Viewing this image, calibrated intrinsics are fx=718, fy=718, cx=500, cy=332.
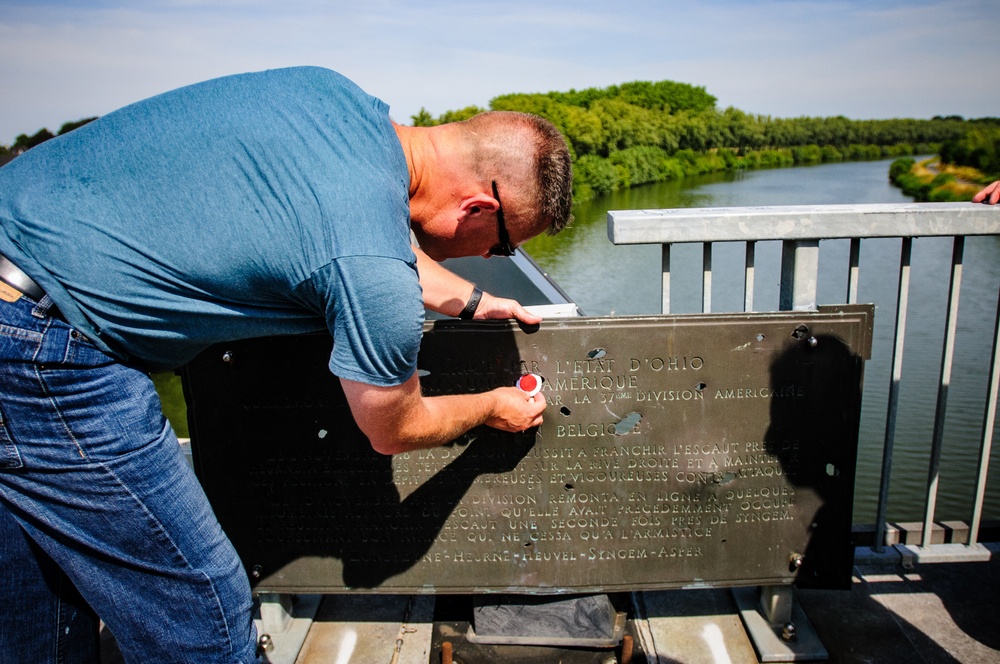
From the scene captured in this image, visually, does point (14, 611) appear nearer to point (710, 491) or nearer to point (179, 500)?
point (179, 500)

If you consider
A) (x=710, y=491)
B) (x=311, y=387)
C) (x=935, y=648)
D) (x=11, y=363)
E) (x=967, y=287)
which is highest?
(x=11, y=363)

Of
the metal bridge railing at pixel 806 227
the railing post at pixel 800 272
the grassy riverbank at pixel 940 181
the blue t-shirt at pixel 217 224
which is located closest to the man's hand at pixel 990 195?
the metal bridge railing at pixel 806 227

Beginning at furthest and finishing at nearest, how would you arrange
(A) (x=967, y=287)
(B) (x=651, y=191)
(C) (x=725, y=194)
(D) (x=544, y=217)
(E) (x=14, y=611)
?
(B) (x=651, y=191), (C) (x=725, y=194), (A) (x=967, y=287), (D) (x=544, y=217), (E) (x=14, y=611)

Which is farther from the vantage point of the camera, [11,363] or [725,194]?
[725,194]

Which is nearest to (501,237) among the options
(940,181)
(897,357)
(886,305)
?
(897,357)

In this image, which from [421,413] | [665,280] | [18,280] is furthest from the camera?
[665,280]

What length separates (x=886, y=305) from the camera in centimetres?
1281

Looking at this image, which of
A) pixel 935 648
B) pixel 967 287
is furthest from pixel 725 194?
pixel 935 648

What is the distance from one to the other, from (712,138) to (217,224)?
6113 cm

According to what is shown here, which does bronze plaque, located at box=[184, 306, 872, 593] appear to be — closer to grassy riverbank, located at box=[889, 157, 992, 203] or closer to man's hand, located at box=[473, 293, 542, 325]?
man's hand, located at box=[473, 293, 542, 325]

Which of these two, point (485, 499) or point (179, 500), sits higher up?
point (179, 500)

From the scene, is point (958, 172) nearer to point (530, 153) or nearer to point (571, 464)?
point (571, 464)

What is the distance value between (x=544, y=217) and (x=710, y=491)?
4.41 ft

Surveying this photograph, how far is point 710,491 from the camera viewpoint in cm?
276
